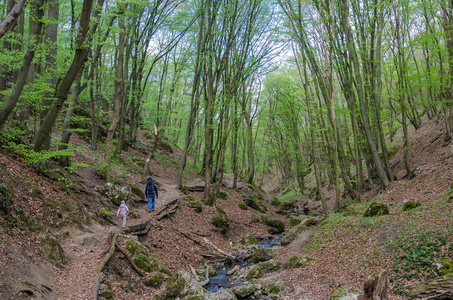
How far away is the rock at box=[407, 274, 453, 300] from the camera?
322cm

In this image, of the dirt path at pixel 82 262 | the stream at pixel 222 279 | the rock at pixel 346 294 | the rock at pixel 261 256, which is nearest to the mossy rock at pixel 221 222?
the stream at pixel 222 279

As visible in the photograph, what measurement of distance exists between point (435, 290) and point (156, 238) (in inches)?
342

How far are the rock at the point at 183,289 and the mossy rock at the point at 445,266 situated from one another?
16.4ft

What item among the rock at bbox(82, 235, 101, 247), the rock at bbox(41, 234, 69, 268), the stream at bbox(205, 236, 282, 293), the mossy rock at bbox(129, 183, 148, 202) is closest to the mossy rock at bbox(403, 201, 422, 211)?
the stream at bbox(205, 236, 282, 293)

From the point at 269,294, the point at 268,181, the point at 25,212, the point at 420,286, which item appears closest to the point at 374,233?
the point at 269,294

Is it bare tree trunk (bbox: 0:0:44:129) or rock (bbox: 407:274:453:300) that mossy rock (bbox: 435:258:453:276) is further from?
bare tree trunk (bbox: 0:0:44:129)

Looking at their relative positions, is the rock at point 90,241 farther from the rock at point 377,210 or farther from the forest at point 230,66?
the rock at point 377,210

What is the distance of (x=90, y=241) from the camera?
7719 mm

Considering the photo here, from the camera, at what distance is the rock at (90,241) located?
25.0ft

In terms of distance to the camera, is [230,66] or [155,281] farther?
[230,66]

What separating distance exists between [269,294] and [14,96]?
344 inches

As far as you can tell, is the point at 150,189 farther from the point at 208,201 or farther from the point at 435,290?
the point at 435,290

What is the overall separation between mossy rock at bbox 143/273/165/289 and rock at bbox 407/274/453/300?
20.4 ft

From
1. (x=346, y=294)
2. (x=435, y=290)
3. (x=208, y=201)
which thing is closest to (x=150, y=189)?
(x=208, y=201)
